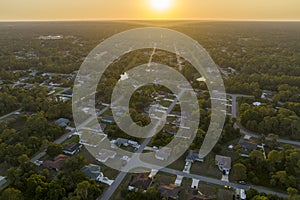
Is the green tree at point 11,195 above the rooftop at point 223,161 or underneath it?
above

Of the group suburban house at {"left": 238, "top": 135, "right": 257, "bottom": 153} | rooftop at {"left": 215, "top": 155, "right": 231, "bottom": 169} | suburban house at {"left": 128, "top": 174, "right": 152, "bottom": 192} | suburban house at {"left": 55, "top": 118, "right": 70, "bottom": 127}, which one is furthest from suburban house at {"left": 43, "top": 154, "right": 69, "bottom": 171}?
suburban house at {"left": 238, "top": 135, "right": 257, "bottom": 153}

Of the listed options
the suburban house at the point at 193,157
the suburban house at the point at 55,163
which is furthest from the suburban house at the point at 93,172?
the suburban house at the point at 193,157

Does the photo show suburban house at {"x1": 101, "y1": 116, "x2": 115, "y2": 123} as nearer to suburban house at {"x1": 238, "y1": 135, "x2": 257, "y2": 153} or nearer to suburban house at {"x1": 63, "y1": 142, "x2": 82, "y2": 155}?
suburban house at {"x1": 63, "y1": 142, "x2": 82, "y2": 155}

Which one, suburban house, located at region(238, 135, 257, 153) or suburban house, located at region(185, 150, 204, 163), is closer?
suburban house, located at region(185, 150, 204, 163)

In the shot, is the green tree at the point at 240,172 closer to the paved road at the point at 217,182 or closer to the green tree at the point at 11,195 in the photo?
the paved road at the point at 217,182

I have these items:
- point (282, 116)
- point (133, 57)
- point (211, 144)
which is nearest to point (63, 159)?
point (211, 144)

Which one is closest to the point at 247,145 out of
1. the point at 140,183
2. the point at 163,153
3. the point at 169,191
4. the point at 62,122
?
the point at 163,153

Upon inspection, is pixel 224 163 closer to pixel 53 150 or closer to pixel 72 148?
pixel 72 148
